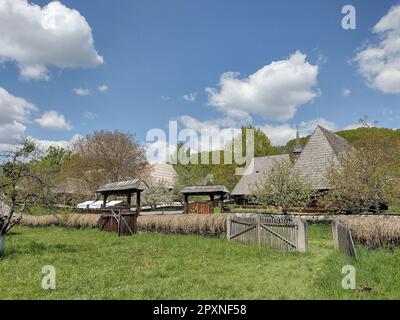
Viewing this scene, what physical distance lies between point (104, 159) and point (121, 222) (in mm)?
25337

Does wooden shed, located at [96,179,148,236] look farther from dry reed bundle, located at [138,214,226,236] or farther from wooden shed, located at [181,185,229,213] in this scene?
Result: wooden shed, located at [181,185,229,213]

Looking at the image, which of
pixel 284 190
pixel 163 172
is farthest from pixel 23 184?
pixel 163 172

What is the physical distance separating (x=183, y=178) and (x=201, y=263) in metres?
37.4

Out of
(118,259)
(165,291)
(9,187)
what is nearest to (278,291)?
(165,291)

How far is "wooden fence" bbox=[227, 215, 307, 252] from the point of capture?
40.6 feet

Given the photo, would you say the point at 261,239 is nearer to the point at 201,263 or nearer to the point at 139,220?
the point at 201,263

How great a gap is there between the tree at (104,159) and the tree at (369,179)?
97.7 ft

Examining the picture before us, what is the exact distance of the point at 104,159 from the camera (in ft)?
144

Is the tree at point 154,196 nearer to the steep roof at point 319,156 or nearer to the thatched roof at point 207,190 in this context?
the thatched roof at point 207,190

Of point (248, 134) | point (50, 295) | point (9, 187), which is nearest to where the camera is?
point (50, 295)

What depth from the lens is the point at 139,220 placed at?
819 inches

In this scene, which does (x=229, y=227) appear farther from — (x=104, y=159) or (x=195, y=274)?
(x=104, y=159)

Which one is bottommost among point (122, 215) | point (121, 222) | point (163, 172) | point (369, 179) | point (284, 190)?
point (121, 222)

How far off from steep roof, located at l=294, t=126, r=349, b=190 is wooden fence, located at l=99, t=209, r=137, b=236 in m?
13.8
